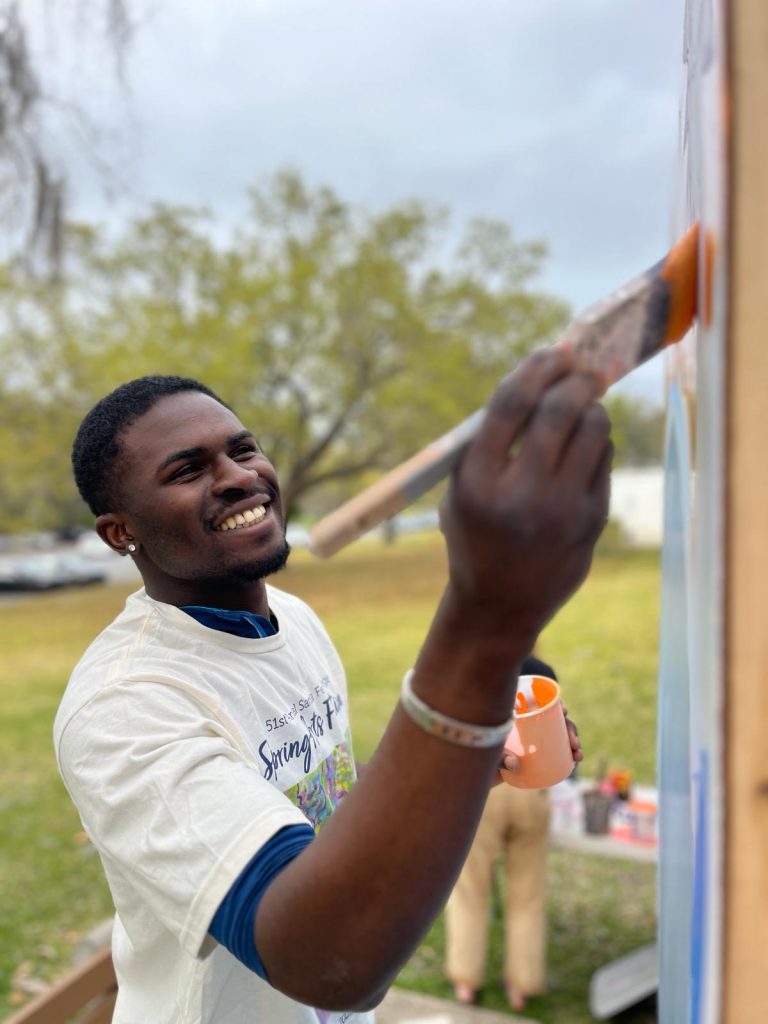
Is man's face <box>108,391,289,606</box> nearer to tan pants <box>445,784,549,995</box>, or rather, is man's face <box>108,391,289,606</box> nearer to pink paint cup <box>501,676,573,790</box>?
pink paint cup <box>501,676,573,790</box>

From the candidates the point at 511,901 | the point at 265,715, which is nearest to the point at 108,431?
the point at 265,715

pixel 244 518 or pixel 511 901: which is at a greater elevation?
pixel 244 518

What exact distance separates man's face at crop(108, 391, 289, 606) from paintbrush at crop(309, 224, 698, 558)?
70 centimetres

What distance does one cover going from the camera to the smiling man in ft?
2.37

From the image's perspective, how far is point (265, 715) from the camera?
1381 mm

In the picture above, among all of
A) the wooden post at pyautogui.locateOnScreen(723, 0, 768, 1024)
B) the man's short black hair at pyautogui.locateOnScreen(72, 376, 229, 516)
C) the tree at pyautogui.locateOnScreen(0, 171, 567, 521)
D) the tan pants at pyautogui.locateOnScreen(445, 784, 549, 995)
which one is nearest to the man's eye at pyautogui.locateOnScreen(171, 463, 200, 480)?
the man's short black hair at pyautogui.locateOnScreen(72, 376, 229, 516)

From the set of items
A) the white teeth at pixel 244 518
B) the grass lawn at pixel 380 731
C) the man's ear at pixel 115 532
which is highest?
the white teeth at pixel 244 518

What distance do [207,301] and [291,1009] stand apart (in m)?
18.1

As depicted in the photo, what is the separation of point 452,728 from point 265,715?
0.66 m

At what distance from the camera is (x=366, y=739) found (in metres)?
9.01

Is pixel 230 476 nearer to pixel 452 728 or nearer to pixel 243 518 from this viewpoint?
pixel 243 518

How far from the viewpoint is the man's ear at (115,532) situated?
149 centimetres

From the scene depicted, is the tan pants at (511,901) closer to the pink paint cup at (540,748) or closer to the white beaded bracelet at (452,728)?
the pink paint cup at (540,748)

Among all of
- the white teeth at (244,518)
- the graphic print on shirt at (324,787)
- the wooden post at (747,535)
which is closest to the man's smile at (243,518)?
the white teeth at (244,518)
